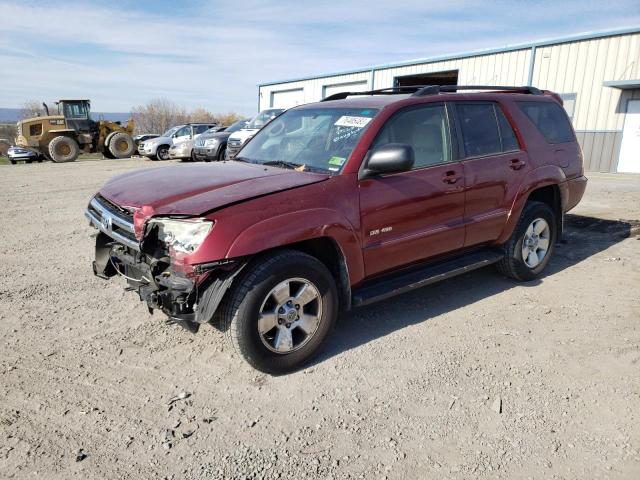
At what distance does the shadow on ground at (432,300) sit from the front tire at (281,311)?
0.30 metres

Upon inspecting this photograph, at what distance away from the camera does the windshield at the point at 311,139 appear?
3.65m

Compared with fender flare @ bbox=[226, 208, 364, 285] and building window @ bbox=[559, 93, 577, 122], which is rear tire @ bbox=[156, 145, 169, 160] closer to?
building window @ bbox=[559, 93, 577, 122]

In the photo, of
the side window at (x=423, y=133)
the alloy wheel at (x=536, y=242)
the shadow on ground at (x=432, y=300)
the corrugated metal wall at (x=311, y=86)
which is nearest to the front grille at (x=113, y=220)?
the shadow on ground at (x=432, y=300)

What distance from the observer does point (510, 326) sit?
4.00 m

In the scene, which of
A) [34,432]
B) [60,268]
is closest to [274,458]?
[34,432]

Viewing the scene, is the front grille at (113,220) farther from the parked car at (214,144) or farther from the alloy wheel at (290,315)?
the parked car at (214,144)

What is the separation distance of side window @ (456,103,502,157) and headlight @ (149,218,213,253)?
2.49 m

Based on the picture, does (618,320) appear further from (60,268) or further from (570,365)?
(60,268)

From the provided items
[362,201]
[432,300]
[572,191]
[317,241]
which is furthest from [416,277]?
[572,191]

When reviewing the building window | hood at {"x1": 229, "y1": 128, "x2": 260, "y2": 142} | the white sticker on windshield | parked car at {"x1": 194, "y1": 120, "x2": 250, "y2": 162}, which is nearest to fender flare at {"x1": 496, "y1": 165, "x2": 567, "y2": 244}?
the white sticker on windshield

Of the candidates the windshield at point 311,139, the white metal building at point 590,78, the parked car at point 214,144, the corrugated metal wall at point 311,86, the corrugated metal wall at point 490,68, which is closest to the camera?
the windshield at point 311,139

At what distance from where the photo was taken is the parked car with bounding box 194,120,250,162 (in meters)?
15.8

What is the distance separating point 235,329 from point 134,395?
2.48 feet

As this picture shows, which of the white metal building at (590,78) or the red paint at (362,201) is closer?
the red paint at (362,201)
